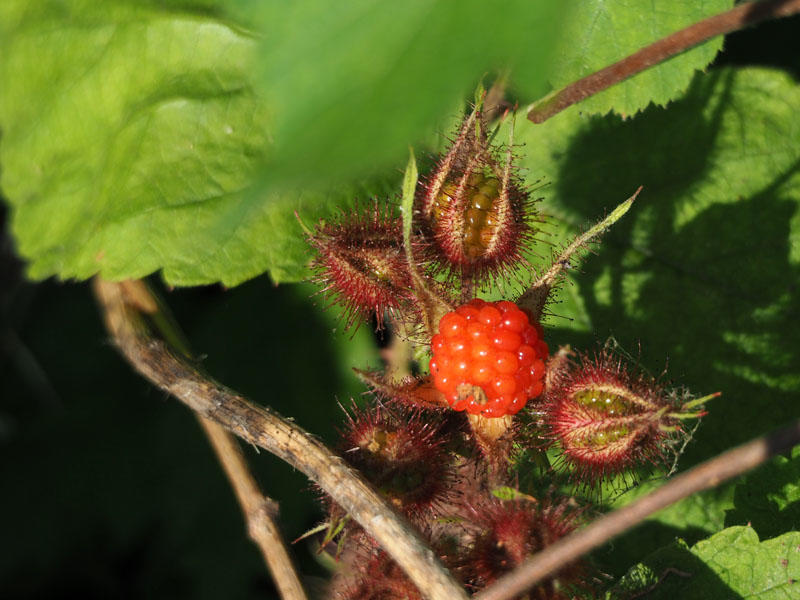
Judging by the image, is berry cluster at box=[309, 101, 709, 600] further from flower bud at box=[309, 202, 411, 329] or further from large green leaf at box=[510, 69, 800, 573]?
large green leaf at box=[510, 69, 800, 573]

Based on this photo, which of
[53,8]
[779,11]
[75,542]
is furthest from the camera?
[75,542]

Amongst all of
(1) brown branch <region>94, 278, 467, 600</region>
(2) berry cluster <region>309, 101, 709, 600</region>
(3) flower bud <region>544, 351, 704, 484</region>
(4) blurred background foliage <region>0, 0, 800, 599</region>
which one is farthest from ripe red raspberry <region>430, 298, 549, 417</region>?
(4) blurred background foliage <region>0, 0, 800, 599</region>

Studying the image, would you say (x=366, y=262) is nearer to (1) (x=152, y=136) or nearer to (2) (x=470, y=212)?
(2) (x=470, y=212)

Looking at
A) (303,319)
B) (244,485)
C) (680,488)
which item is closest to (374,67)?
(680,488)

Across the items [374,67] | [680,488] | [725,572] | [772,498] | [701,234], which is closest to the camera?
[374,67]

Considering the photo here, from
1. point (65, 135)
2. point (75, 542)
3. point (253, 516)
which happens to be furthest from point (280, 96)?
point (75, 542)

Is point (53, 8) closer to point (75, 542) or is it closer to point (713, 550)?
point (713, 550)
